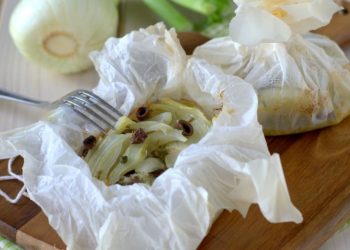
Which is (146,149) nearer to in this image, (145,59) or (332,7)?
(145,59)

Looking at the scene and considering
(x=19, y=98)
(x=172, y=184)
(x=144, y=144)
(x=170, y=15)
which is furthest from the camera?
(x=170, y=15)

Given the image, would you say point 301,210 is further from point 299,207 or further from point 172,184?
point 172,184

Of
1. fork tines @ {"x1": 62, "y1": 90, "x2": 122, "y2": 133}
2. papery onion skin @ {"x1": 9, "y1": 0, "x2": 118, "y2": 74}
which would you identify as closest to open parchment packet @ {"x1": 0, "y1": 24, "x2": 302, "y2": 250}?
fork tines @ {"x1": 62, "y1": 90, "x2": 122, "y2": 133}

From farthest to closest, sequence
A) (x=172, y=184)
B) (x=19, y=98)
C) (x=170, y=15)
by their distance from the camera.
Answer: (x=170, y=15)
(x=19, y=98)
(x=172, y=184)

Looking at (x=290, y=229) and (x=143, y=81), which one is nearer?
(x=290, y=229)

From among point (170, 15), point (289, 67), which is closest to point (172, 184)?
point (289, 67)

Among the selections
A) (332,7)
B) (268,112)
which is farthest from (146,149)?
(332,7)
